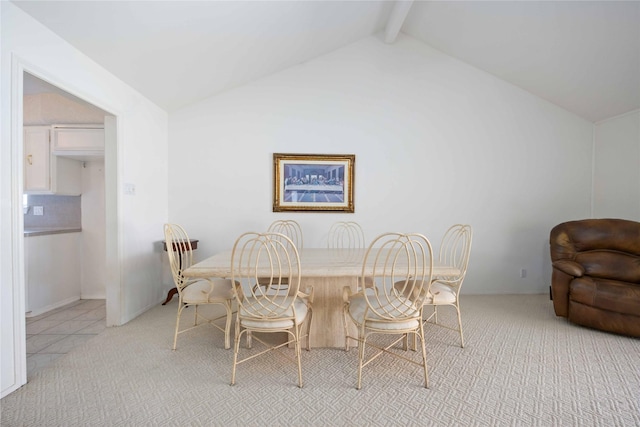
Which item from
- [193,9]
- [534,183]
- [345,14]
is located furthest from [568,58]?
[193,9]

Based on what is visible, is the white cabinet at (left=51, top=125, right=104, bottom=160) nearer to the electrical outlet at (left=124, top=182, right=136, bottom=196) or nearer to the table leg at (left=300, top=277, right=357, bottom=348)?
the electrical outlet at (left=124, top=182, right=136, bottom=196)

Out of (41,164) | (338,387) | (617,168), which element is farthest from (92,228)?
(617,168)

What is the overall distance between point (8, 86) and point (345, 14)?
2895 millimetres

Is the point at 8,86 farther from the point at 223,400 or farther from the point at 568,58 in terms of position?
the point at 568,58

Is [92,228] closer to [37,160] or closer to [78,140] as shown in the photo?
[37,160]

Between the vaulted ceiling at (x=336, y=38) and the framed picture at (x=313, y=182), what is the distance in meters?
1.21

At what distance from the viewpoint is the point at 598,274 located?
296 centimetres

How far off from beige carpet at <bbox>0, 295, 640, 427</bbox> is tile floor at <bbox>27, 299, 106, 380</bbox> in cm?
16

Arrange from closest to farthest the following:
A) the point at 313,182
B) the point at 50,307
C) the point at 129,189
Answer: the point at 129,189
the point at 50,307
the point at 313,182

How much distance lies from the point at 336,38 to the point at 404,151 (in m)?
1.61

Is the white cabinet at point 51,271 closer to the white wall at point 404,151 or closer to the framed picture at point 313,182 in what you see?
the white wall at point 404,151

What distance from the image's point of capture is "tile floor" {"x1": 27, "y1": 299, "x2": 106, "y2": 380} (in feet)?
7.36

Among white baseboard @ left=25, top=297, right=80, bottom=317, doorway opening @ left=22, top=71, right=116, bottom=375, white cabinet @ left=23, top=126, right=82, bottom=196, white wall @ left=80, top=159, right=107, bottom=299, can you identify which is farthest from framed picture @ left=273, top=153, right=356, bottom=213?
white baseboard @ left=25, top=297, right=80, bottom=317

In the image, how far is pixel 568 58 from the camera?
316cm
